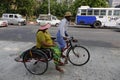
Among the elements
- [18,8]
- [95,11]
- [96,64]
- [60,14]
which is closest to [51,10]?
[60,14]

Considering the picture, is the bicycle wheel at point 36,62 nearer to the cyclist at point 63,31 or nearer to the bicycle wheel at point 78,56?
the cyclist at point 63,31

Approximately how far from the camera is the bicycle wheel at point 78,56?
7289mm

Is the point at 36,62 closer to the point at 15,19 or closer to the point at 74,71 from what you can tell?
the point at 74,71

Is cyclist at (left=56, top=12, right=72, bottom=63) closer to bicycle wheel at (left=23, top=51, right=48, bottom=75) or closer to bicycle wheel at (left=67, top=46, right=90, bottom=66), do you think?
bicycle wheel at (left=67, top=46, right=90, bottom=66)

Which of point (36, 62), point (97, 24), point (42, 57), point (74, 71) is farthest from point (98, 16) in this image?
point (42, 57)

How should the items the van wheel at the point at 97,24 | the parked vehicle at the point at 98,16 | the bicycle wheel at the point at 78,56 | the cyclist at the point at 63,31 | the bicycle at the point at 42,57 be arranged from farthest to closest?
the van wheel at the point at 97,24
the parked vehicle at the point at 98,16
the bicycle wheel at the point at 78,56
the cyclist at the point at 63,31
the bicycle at the point at 42,57

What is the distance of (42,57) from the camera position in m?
6.27

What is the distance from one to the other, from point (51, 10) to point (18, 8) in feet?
23.5

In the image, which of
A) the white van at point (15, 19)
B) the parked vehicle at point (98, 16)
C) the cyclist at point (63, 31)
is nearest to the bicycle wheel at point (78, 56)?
the cyclist at point (63, 31)

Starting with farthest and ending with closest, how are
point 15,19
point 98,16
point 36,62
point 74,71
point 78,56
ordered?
1. point 15,19
2. point 98,16
3. point 78,56
4. point 74,71
5. point 36,62

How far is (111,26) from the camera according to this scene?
25.5 metres

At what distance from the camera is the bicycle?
629 centimetres

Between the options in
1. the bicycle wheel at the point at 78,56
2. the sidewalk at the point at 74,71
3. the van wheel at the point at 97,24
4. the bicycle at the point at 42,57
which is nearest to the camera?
the sidewalk at the point at 74,71

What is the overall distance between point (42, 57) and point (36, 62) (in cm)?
35
